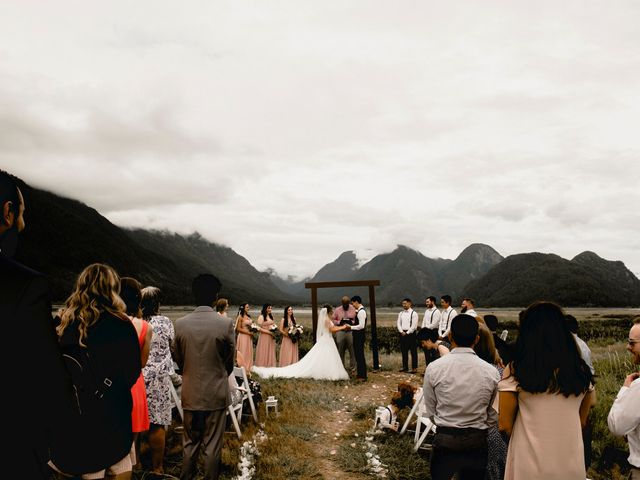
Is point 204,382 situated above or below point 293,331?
above

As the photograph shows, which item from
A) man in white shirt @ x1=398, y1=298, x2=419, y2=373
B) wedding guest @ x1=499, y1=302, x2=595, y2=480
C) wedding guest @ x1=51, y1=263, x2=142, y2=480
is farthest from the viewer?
man in white shirt @ x1=398, y1=298, x2=419, y2=373

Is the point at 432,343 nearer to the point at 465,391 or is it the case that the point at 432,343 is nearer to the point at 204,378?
the point at 465,391

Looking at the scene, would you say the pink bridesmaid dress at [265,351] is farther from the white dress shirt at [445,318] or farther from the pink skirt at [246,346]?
the white dress shirt at [445,318]

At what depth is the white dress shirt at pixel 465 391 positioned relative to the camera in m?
3.94

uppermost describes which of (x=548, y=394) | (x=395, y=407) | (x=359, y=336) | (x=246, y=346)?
(x=548, y=394)

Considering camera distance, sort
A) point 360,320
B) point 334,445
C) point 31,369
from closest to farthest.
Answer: point 31,369
point 334,445
point 360,320

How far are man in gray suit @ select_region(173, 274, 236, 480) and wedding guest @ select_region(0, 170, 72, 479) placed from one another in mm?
3542

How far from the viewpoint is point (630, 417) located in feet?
10.6

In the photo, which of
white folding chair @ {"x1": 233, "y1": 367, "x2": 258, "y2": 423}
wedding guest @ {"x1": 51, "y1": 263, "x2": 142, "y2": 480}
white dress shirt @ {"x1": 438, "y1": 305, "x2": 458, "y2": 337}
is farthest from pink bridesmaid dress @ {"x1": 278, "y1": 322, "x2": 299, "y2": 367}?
wedding guest @ {"x1": 51, "y1": 263, "x2": 142, "y2": 480}

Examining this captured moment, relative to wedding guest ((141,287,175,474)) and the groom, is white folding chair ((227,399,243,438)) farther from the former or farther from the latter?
the groom

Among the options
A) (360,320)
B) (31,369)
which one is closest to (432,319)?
(360,320)

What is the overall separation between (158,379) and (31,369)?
15.4 ft

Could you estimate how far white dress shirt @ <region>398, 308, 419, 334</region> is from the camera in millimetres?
15404

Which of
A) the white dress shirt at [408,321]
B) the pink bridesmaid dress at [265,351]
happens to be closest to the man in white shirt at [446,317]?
the white dress shirt at [408,321]
